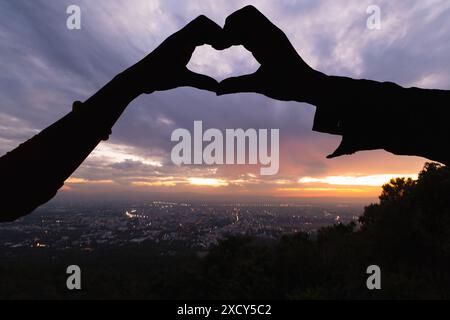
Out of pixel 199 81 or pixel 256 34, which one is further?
pixel 199 81

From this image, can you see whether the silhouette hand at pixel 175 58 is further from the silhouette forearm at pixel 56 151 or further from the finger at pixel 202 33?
the silhouette forearm at pixel 56 151

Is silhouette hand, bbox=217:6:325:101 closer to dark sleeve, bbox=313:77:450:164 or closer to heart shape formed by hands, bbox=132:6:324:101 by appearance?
heart shape formed by hands, bbox=132:6:324:101

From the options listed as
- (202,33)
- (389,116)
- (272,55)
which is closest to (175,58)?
(202,33)

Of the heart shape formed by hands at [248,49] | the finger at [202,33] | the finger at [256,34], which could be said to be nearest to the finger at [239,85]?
the heart shape formed by hands at [248,49]

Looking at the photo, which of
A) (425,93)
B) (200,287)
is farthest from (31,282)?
(425,93)

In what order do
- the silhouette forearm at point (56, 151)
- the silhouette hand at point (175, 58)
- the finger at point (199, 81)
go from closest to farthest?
the silhouette forearm at point (56, 151)
the silhouette hand at point (175, 58)
the finger at point (199, 81)

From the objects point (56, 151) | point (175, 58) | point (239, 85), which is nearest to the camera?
point (56, 151)

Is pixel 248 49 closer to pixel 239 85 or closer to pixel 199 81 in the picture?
pixel 239 85
